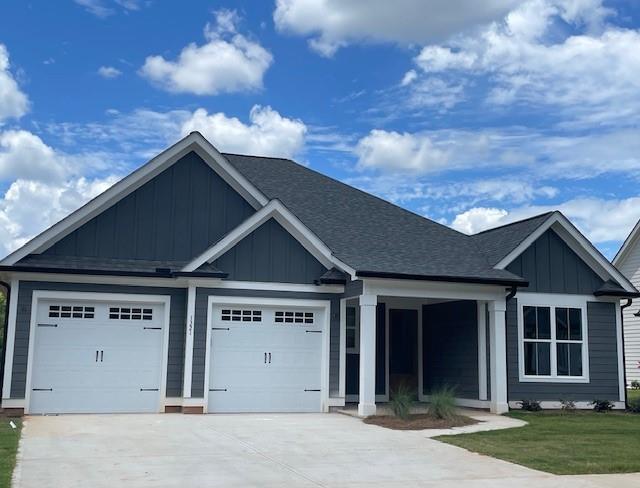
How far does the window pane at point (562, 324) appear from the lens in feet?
59.8

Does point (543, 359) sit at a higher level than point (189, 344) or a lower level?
lower

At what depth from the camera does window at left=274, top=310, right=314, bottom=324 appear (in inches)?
658

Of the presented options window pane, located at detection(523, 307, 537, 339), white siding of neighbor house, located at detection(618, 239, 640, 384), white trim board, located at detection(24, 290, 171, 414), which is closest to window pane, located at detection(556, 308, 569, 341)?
window pane, located at detection(523, 307, 537, 339)

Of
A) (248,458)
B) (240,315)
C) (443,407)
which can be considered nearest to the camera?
(248,458)

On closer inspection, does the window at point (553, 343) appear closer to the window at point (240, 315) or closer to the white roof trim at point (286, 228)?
the white roof trim at point (286, 228)

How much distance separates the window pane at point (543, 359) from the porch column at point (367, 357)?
4.73 meters

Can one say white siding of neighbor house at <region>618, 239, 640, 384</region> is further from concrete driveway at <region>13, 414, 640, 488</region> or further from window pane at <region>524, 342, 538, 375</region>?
concrete driveway at <region>13, 414, 640, 488</region>

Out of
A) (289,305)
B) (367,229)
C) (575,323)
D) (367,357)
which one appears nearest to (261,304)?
(289,305)

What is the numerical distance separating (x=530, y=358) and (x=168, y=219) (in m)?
9.24

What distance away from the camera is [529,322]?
712 inches

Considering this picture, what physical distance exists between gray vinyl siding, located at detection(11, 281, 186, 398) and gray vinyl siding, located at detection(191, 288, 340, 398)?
1.56 feet

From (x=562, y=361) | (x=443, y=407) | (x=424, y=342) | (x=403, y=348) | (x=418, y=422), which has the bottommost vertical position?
(x=418, y=422)

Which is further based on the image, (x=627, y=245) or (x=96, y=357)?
(x=627, y=245)

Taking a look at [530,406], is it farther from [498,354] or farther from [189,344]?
[189,344]
